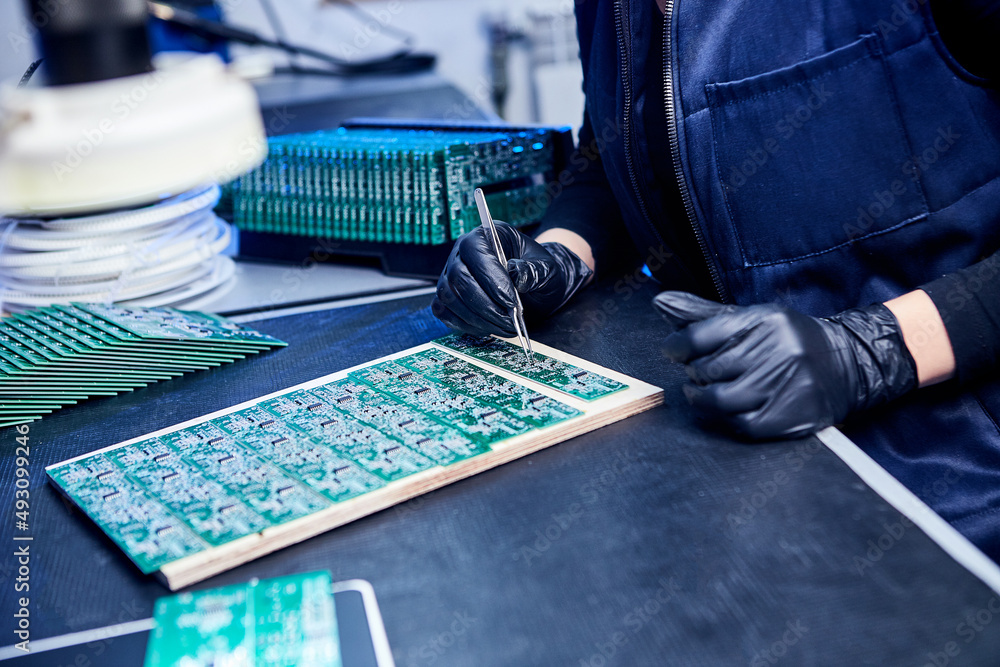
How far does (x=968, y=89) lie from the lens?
45.3 inches

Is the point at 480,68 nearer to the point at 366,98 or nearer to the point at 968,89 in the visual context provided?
the point at 366,98

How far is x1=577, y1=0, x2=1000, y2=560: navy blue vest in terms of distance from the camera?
→ 3.72 ft

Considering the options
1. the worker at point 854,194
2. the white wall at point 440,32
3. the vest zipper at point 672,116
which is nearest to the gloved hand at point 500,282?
the worker at point 854,194

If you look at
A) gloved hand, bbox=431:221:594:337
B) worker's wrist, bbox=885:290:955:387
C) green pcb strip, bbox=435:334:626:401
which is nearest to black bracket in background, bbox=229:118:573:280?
gloved hand, bbox=431:221:594:337

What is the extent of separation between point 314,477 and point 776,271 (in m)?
0.73
